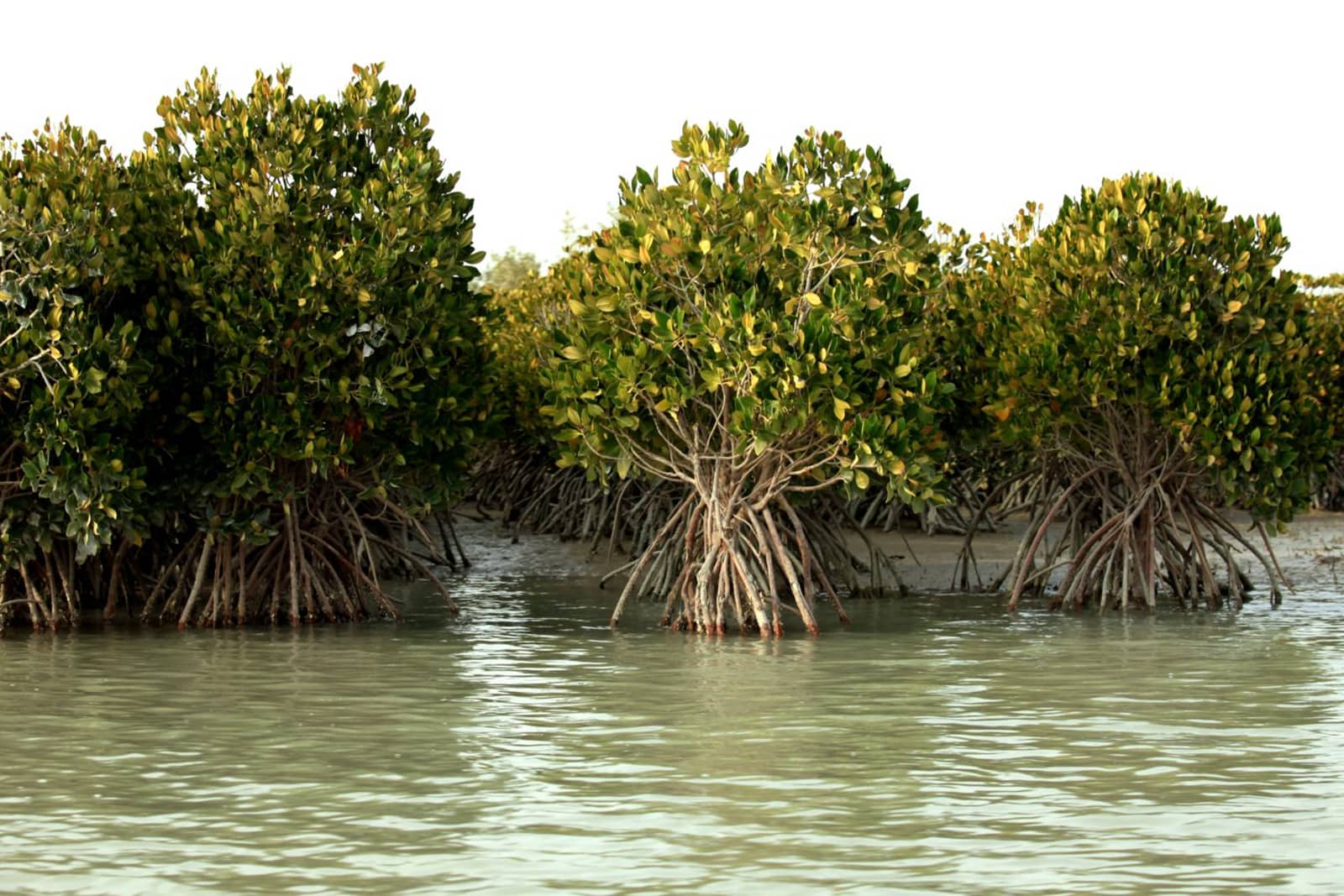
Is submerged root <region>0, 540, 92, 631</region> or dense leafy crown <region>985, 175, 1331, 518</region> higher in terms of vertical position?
dense leafy crown <region>985, 175, 1331, 518</region>

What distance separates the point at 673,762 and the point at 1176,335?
865cm

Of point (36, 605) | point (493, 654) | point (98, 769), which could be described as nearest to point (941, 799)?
point (98, 769)

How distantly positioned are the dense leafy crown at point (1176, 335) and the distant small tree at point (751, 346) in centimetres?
168

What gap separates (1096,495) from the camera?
17297 mm

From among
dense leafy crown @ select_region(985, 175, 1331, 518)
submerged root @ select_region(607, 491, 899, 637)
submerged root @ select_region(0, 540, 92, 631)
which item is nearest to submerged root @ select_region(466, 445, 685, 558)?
submerged root @ select_region(607, 491, 899, 637)

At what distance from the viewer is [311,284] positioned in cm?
1402

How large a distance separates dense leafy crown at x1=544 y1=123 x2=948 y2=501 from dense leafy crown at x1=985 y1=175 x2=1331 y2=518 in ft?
5.90

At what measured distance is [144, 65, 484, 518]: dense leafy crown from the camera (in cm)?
1405

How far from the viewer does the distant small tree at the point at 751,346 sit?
13.4 meters

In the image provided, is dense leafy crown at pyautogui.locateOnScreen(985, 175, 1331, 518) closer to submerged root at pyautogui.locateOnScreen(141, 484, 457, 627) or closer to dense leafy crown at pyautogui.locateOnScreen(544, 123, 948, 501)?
dense leafy crown at pyautogui.locateOnScreen(544, 123, 948, 501)

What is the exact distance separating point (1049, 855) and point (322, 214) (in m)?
9.51

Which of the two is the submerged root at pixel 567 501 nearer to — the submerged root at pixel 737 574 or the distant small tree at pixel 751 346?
the submerged root at pixel 737 574

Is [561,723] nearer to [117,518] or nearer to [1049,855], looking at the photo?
[1049,855]

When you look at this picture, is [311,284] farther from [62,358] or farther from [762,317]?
[762,317]
